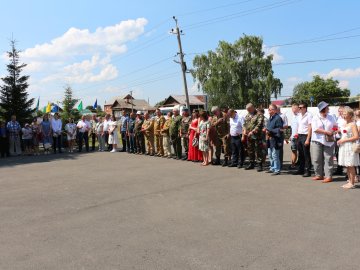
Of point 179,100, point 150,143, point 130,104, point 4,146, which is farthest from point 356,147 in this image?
point 130,104

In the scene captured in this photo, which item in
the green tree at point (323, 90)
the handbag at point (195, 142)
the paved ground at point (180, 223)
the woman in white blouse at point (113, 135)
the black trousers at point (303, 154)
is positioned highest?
the green tree at point (323, 90)

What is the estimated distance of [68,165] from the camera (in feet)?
43.6

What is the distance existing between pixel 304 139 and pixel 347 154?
183 centimetres

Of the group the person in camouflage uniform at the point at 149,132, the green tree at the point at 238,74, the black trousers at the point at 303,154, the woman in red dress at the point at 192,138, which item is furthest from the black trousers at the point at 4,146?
the green tree at the point at 238,74

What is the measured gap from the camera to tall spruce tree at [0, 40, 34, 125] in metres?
24.7

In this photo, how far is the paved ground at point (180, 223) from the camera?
4.27 meters

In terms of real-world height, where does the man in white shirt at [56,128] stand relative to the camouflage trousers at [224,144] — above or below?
above

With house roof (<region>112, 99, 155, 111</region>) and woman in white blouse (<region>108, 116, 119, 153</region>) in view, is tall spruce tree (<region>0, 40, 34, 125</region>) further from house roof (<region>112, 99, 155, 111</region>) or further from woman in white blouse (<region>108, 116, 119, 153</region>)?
house roof (<region>112, 99, 155, 111</region>)

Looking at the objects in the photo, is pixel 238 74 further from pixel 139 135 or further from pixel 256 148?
pixel 256 148

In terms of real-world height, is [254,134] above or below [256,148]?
above

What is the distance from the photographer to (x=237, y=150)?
1132 cm

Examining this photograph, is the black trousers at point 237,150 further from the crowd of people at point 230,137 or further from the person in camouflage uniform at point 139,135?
the person in camouflage uniform at point 139,135

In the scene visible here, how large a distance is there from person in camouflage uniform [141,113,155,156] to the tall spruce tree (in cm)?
1243

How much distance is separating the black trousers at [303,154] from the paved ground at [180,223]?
1.80ft
